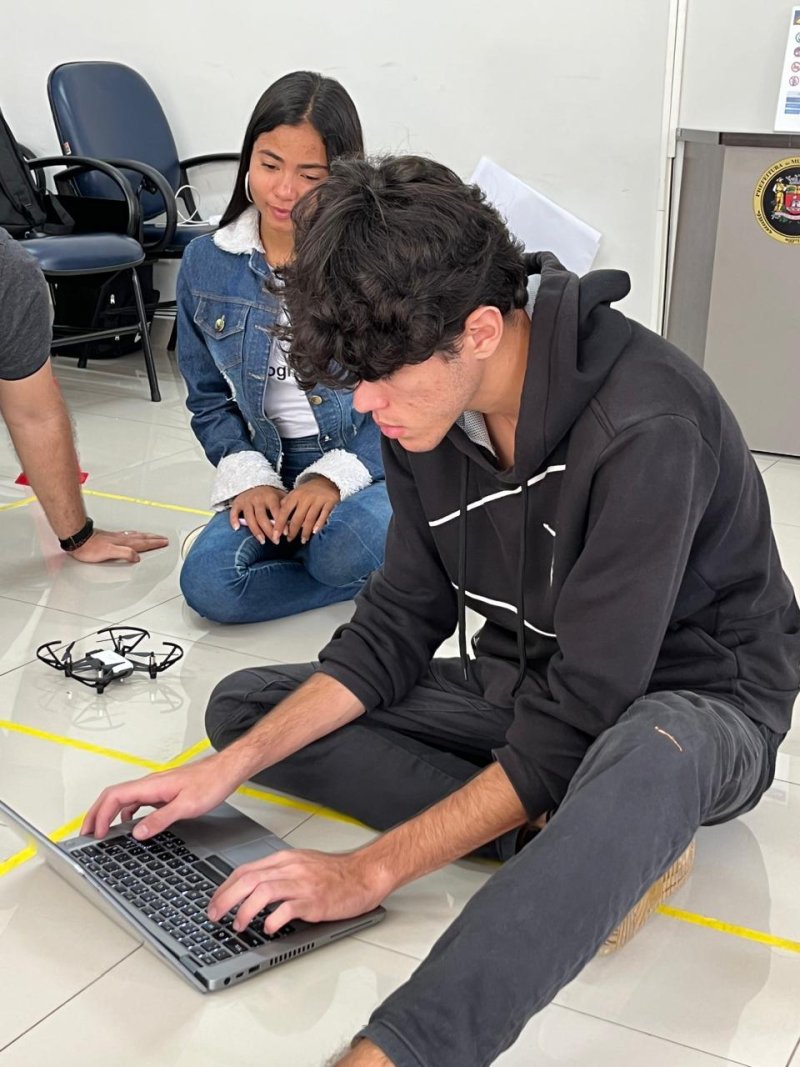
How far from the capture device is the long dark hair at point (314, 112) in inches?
95.6

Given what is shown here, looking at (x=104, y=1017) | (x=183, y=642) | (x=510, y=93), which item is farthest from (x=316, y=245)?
(x=510, y=93)

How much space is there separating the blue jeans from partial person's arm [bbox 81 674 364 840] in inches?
31.6

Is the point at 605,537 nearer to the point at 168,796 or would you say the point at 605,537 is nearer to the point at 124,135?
the point at 168,796

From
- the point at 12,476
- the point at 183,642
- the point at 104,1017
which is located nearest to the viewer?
the point at 104,1017

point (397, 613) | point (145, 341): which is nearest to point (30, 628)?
point (397, 613)

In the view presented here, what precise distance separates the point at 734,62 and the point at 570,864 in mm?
3198

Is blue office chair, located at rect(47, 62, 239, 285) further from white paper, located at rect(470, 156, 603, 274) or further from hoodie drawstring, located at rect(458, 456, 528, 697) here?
hoodie drawstring, located at rect(458, 456, 528, 697)

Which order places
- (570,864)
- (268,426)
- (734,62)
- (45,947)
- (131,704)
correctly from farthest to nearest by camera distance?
(734,62) → (268,426) → (131,704) → (45,947) → (570,864)

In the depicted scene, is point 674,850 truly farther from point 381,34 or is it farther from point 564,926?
point 381,34

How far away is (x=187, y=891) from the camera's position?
1.57 metres

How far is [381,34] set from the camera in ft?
14.8

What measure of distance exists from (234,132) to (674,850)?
419 centimetres

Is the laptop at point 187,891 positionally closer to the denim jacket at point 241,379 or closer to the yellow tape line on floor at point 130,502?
the denim jacket at point 241,379

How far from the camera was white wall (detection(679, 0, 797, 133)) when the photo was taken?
3.74 metres
